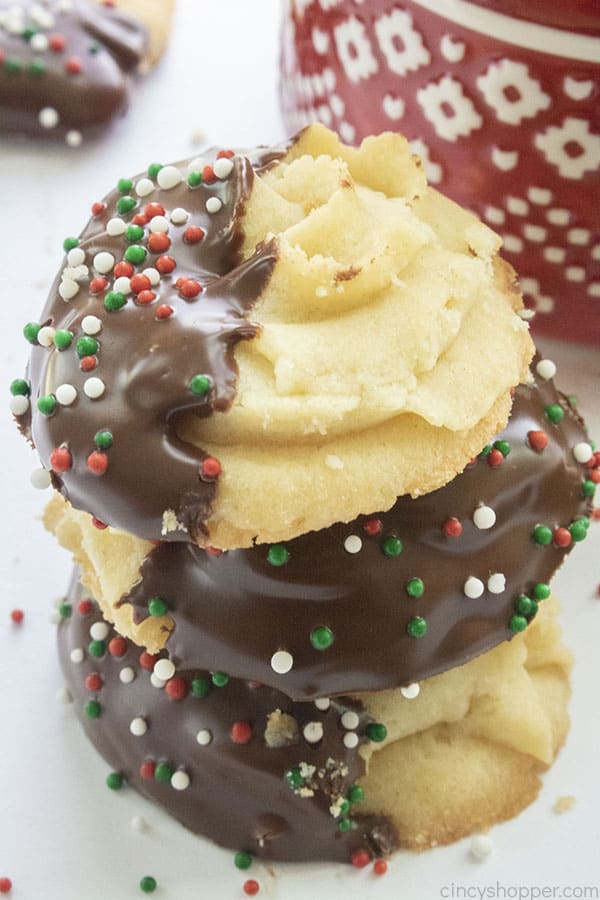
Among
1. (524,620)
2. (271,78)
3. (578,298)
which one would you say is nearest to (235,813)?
(524,620)

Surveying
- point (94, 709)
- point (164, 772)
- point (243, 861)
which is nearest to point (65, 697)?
point (94, 709)

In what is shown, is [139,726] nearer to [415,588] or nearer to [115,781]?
[115,781]

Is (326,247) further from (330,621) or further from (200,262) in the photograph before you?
(330,621)

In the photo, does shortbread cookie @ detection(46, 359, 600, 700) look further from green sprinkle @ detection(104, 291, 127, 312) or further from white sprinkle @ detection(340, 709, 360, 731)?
green sprinkle @ detection(104, 291, 127, 312)

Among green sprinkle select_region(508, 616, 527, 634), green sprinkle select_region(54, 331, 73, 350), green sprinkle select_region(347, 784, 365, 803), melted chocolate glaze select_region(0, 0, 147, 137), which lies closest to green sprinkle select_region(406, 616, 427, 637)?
green sprinkle select_region(508, 616, 527, 634)

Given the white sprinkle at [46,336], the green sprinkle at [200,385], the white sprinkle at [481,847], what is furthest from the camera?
the white sprinkle at [481,847]

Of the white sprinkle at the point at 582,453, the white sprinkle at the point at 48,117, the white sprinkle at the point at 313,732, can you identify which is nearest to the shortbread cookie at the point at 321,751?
the white sprinkle at the point at 313,732

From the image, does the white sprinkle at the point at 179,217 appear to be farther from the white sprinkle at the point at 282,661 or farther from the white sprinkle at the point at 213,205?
the white sprinkle at the point at 282,661
